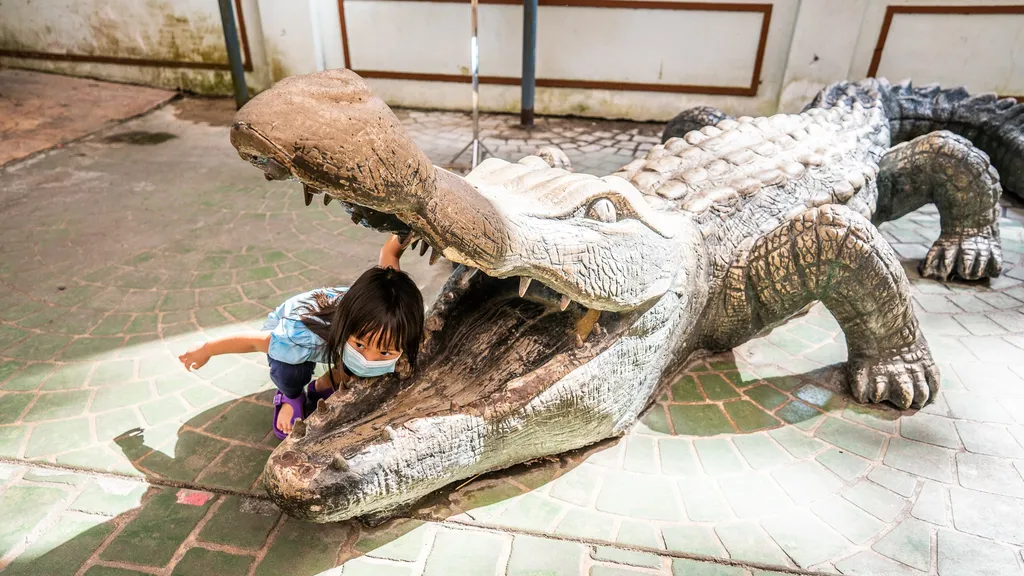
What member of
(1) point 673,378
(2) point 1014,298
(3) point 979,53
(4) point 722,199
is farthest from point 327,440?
(3) point 979,53

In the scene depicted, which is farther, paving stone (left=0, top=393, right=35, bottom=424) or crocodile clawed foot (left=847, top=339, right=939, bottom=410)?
crocodile clawed foot (left=847, top=339, right=939, bottom=410)

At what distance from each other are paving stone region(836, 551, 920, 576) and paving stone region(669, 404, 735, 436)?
66 cm

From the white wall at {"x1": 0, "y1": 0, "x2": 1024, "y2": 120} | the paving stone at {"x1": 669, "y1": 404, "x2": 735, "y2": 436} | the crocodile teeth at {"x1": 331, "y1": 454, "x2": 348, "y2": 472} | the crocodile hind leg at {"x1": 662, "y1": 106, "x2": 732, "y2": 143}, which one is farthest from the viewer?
the white wall at {"x1": 0, "y1": 0, "x2": 1024, "y2": 120}

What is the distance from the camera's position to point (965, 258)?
12.1 feet

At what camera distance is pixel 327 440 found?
1.81 metres

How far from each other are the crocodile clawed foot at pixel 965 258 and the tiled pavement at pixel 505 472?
0.37 feet

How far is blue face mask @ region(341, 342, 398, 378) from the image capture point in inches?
80.4

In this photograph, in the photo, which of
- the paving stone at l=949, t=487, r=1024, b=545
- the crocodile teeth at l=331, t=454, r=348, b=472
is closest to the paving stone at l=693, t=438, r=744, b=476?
the paving stone at l=949, t=487, r=1024, b=545

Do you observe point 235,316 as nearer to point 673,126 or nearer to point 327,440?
point 327,440

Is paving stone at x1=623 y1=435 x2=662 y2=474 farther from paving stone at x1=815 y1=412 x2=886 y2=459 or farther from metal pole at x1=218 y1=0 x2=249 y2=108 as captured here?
metal pole at x1=218 y1=0 x2=249 y2=108

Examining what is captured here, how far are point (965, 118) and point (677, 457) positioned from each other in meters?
3.98

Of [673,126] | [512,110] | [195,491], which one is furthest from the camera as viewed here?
[512,110]

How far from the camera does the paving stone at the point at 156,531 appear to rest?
1954mm

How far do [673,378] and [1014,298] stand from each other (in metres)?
2.23
